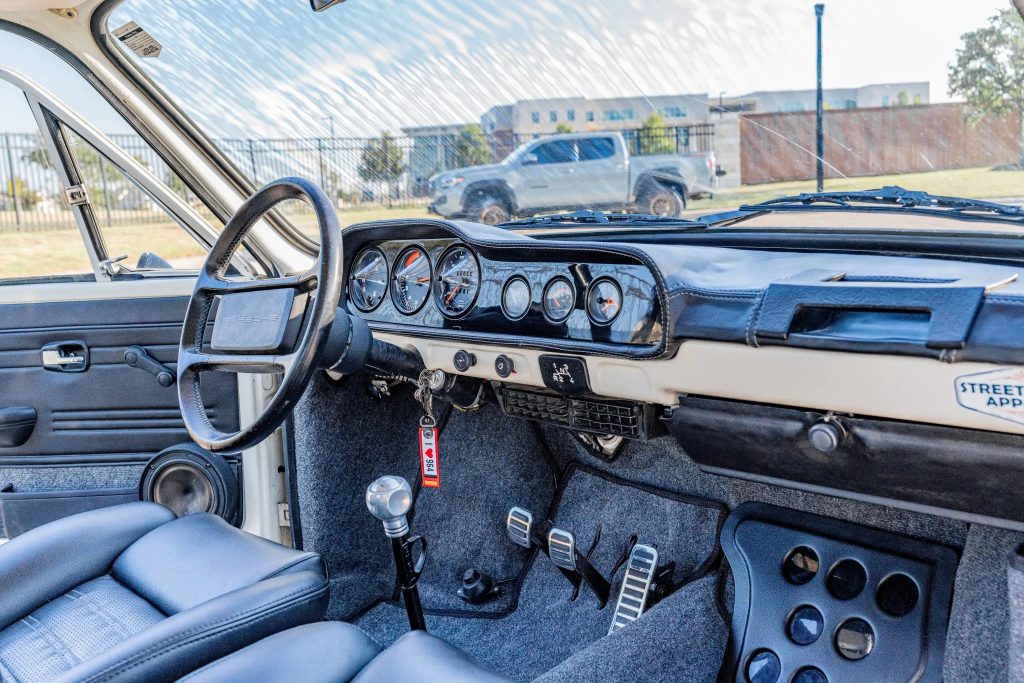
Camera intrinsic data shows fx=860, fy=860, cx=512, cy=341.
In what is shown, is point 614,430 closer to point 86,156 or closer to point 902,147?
point 902,147

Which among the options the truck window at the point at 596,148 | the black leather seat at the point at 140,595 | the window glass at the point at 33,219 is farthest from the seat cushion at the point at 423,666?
the window glass at the point at 33,219

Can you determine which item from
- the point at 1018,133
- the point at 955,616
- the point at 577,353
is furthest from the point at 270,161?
the point at 955,616

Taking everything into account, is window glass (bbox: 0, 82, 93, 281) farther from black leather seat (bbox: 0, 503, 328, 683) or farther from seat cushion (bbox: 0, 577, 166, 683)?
seat cushion (bbox: 0, 577, 166, 683)

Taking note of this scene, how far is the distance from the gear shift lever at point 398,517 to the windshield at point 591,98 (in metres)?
0.80

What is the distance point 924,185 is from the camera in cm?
182

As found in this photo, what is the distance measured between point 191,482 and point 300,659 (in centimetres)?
166

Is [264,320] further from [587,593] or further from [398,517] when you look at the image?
[587,593]

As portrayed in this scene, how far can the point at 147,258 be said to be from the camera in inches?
122

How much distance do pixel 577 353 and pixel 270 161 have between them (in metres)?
1.43

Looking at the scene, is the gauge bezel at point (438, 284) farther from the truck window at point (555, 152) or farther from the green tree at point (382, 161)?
the green tree at point (382, 161)

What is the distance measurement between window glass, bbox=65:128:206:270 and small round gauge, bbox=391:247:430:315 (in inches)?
35.4

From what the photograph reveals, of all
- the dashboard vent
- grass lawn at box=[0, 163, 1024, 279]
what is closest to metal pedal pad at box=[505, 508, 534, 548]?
the dashboard vent

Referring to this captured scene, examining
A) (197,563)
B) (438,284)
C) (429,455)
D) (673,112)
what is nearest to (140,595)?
(197,563)

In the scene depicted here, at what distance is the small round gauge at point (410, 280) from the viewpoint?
2.31 metres
